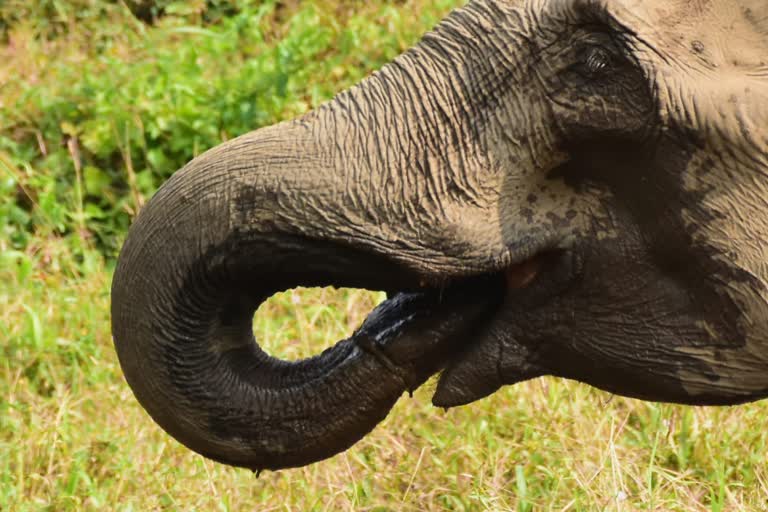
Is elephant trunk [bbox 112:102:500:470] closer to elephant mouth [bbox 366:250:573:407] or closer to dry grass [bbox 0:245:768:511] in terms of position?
elephant mouth [bbox 366:250:573:407]

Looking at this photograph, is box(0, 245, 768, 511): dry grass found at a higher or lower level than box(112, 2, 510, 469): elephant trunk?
lower

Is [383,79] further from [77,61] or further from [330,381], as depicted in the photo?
[77,61]

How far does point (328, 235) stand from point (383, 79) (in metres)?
0.28

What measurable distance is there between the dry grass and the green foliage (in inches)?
55.8

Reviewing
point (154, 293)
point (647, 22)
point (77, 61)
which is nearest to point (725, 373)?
point (647, 22)

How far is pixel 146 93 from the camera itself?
5988 millimetres

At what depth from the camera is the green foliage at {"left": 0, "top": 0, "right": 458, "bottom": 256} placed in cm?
573

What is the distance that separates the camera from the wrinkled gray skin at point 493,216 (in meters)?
2.14

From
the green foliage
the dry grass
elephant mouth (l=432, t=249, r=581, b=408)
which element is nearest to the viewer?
elephant mouth (l=432, t=249, r=581, b=408)

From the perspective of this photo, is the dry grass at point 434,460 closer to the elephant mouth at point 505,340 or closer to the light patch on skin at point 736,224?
the elephant mouth at point 505,340

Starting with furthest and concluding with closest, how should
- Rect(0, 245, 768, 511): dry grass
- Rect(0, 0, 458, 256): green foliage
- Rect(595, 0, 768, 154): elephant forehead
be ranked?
Rect(0, 0, 458, 256): green foliage, Rect(0, 245, 768, 511): dry grass, Rect(595, 0, 768, 154): elephant forehead

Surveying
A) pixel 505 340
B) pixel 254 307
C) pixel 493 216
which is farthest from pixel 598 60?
pixel 254 307

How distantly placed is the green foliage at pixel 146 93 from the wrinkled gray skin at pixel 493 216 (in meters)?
3.27

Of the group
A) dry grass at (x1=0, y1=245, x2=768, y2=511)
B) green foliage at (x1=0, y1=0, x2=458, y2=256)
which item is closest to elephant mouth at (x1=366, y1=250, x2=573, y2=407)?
dry grass at (x1=0, y1=245, x2=768, y2=511)
